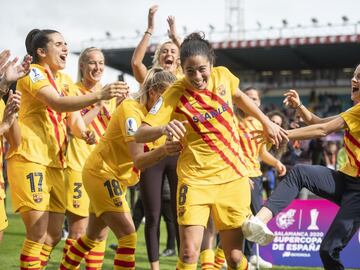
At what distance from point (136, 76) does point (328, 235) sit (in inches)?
106

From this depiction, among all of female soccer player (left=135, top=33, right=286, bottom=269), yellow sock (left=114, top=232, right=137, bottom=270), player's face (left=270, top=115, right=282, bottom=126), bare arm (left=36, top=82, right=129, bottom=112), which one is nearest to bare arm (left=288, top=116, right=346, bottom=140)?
female soccer player (left=135, top=33, right=286, bottom=269)

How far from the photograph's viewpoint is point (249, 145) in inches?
292

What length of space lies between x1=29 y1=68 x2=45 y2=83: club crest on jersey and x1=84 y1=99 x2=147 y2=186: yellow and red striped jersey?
72 centimetres

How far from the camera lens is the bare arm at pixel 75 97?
488 cm

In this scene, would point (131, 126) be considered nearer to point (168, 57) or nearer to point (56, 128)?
point (56, 128)

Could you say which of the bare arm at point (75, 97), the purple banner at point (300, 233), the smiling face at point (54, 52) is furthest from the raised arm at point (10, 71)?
the purple banner at point (300, 233)

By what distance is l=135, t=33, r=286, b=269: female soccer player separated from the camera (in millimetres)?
4855

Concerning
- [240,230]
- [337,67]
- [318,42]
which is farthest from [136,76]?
[337,67]

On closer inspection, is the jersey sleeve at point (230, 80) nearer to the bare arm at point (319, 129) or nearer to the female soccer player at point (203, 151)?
the female soccer player at point (203, 151)

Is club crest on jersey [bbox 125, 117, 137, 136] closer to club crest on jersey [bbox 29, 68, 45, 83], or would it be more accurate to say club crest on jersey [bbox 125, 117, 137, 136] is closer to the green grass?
club crest on jersey [bbox 29, 68, 45, 83]

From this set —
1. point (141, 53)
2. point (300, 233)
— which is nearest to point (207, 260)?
point (141, 53)

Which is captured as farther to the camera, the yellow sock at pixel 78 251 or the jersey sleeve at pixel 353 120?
the yellow sock at pixel 78 251

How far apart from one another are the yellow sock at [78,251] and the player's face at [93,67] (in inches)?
66.2

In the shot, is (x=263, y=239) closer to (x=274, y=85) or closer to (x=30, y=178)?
(x=30, y=178)
